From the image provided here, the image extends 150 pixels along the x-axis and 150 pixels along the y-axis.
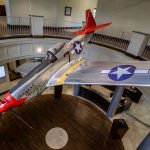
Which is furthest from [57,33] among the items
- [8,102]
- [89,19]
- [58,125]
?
[8,102]

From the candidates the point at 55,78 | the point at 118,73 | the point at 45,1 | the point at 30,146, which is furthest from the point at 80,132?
the point at 45,1

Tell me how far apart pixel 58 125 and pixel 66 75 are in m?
2.39

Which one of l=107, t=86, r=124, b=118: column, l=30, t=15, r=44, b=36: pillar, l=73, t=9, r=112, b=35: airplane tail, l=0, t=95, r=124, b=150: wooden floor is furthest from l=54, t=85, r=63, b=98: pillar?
l=30, t=15, r=44, b=36: pillar

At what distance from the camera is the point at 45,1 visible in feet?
38.7

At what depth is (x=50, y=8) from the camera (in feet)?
40.3

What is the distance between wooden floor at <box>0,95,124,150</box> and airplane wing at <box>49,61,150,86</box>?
7.22 feet

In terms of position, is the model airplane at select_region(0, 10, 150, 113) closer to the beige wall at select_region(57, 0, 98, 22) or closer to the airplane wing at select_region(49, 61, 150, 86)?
the airplane wing at select_region(49, 61, 150, 86)

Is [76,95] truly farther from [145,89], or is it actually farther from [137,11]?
[137,11]

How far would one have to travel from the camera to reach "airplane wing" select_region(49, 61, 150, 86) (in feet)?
15.7

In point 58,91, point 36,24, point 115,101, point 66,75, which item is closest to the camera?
point 66,75

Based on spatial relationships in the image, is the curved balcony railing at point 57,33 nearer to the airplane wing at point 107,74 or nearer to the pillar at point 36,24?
the pillar at point 36,24

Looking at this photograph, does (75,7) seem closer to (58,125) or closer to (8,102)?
(58,125)

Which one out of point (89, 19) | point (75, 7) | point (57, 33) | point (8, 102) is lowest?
point (8, 102)

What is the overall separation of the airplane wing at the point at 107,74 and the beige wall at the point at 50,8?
23.1 ft
